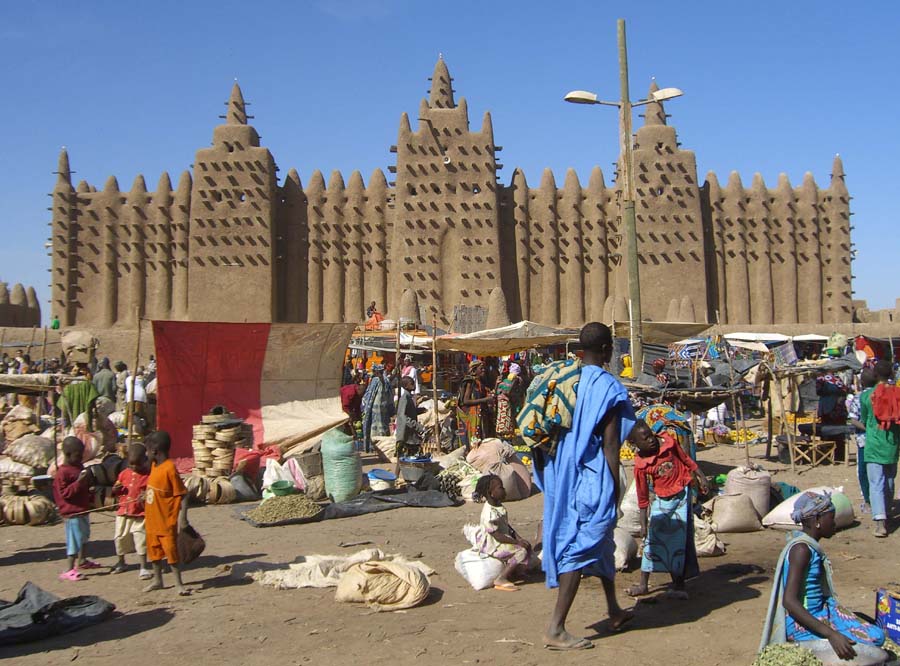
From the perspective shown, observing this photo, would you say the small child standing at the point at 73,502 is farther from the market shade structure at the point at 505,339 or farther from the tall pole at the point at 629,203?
the market shade structure at the point at 505,339

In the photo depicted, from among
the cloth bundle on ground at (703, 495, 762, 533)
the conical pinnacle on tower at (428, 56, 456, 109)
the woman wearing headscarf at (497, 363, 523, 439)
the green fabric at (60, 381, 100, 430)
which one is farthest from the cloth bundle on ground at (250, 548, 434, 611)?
the conical pinnacle on tower at (428, 56, 456, 109)

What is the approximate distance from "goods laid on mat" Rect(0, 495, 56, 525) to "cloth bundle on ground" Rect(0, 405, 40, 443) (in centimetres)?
334

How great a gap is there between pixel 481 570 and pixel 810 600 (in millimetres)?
2470

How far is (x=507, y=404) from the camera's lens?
1310cm

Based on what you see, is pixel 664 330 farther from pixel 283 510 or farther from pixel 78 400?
pixel 78 400

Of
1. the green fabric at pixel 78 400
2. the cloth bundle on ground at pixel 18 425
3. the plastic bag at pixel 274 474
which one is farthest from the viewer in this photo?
the cloth bundle on ground at pixel 18 425

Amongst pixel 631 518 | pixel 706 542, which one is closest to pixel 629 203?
pixel 631 518

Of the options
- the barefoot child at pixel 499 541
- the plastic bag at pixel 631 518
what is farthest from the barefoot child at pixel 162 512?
the plastic bag at pixel 631 518

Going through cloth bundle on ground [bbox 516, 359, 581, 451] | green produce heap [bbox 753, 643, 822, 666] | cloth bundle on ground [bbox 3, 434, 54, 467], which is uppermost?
cloth bundle on ground [bbox 516, 359, 581, 451]

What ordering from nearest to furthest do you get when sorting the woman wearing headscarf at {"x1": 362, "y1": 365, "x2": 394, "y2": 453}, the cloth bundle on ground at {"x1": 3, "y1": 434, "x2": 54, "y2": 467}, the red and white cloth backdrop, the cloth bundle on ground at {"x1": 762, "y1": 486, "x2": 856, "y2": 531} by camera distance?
1. the cloth bundle on ground at {"x1": 762, "y1": 486, "x2": 856, "y2": 531}
2. the cloth bundle on ground at {"x1": 3, "y1": 434, "x2": 54, "y2": 467}
3. the red and white cloth backdrop
4. the woman wearing headscarf at {"x1": 362, "y1": 365, "x2": 394, "y2": 453}

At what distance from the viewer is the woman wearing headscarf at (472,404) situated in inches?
509

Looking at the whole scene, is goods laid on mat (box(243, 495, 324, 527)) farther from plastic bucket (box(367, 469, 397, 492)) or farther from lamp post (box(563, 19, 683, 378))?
lamp post (box(563, 19, 683, 378))

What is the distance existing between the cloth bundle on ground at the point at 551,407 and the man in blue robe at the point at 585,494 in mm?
41

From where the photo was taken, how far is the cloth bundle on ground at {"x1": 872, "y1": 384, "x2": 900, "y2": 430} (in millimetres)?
7262
